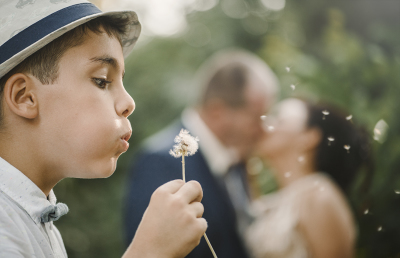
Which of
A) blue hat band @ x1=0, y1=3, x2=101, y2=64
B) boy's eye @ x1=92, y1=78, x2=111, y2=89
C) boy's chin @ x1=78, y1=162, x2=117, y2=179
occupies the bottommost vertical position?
boy's chin @ x1=78, y1=162, x2=117, y2=179

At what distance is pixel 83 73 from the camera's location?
47cm

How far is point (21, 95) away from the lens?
467mm

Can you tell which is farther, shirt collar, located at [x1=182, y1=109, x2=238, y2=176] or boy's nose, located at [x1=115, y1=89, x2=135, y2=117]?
shirt collar, located at [x1=182, y1=109, x2=238, y2=176]

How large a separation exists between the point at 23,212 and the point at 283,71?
1.10 metres

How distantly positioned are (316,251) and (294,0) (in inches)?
50.1

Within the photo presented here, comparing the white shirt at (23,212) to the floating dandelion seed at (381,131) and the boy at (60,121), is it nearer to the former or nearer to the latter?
the boy at (60,121)

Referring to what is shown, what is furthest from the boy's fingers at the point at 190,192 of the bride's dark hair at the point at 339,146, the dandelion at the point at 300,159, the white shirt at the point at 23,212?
the dandelion at the point at 300,159

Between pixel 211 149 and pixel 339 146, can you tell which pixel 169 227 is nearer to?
pixel 211 149

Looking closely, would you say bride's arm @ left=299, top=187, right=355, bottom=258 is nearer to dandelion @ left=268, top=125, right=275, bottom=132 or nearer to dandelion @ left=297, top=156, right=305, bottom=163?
dandelion @ left=297, top=156, right=305, bottom=163

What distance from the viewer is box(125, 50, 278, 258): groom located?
2.47 feet

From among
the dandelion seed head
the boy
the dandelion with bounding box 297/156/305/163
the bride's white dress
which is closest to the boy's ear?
the boy

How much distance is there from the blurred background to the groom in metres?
0.13

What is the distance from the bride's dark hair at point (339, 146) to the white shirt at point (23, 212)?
0.81 metres

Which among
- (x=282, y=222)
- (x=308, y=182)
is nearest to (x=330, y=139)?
(x=308, y=182)
